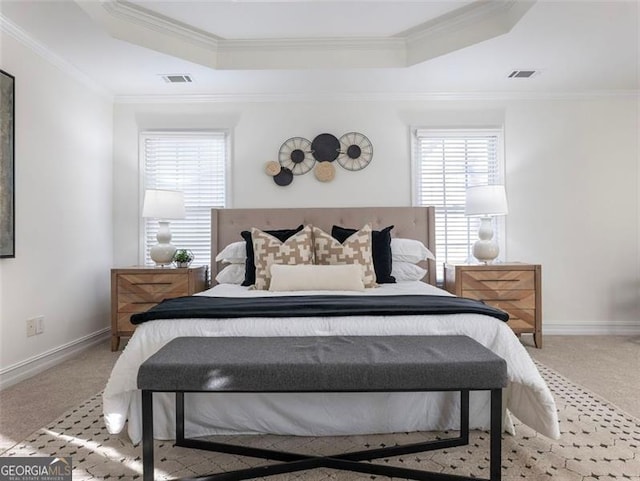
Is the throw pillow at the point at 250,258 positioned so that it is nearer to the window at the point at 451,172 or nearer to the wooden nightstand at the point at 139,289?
the wooden nightstand at the point at 139,289

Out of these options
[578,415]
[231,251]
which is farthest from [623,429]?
[231,251]

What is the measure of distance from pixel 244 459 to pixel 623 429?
188cm

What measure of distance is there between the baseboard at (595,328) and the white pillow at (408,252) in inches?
62.0

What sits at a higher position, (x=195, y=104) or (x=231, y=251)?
(x=195, y=104)

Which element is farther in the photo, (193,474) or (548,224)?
(548,224)

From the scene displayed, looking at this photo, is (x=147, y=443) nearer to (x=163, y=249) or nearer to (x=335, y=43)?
(x=163, y=249)

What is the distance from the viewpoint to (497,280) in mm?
3686

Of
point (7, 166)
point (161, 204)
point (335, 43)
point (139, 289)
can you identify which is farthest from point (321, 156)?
point (7, 166)

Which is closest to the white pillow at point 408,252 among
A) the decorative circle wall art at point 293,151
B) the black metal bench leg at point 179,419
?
the decorative circle wall art at point 293,151

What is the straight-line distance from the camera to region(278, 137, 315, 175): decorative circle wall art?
13.8 feet

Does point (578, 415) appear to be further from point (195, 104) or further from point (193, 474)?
point (195, 104)

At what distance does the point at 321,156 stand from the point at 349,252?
4.42 ft

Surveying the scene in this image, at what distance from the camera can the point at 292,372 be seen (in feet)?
5.00

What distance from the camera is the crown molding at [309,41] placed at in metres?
2.99
